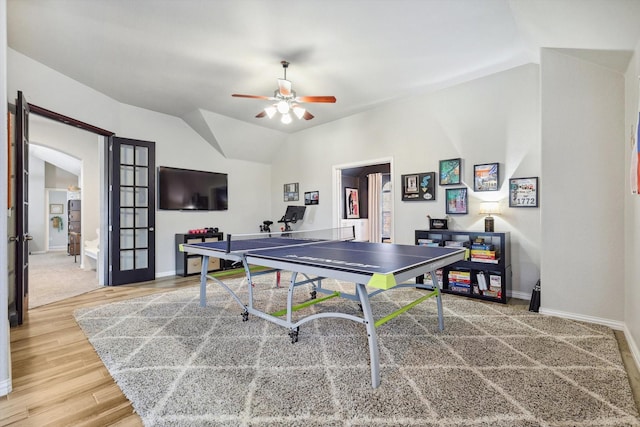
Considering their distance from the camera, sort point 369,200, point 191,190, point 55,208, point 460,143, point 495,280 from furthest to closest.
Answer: point 55,208 < point 369,200 < point 191,190 < point 460,143 < point 495,280

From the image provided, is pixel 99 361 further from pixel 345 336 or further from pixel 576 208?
pixel 576 208

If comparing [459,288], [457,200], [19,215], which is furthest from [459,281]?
[19,215]

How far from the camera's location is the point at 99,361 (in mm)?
2184

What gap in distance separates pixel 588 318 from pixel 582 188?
122 cm

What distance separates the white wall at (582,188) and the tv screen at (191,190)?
5.22 m

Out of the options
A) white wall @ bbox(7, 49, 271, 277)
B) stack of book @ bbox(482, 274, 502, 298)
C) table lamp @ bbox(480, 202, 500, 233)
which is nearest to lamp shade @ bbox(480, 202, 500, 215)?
table lamp @ bbox(480, 202, 500, 233)

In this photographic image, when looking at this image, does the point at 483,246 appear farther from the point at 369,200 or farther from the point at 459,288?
the point at 369,200

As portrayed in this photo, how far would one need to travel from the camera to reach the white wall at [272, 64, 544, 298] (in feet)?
11.8

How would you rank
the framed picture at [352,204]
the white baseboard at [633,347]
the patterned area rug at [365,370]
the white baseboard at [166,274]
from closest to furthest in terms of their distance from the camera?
1. the patterned area rug at [365,370]
2. the white baseboard at [633,347]
3. the white baseboard at [166,274]
4. the framed picture at [352,204]

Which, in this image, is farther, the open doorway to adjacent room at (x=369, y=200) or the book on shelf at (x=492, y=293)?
the open doorway to adjacent room at (x=369, y=200)

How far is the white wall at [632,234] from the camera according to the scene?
2197 millimetres

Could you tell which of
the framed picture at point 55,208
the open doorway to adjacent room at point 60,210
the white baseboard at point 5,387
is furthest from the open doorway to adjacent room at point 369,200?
the framed picture at point 55,208

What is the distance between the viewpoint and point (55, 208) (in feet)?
31.3

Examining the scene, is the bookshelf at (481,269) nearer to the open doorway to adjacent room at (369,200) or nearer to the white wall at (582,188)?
the white wall at (582,188)
